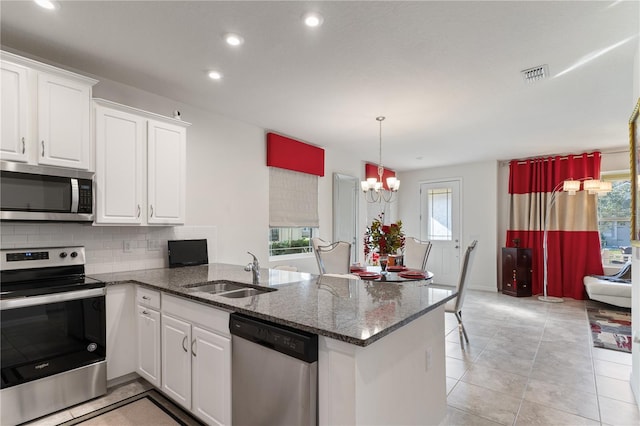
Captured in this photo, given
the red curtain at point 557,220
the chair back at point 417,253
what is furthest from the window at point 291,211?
the red curtain at point 557,220

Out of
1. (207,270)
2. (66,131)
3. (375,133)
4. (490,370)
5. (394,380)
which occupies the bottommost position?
(490,370)

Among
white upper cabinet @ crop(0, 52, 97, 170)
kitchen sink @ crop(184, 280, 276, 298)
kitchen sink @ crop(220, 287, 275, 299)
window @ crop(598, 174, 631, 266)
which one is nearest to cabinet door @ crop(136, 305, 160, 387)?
kitchen sink @ crop(184, 280, 276, 298)

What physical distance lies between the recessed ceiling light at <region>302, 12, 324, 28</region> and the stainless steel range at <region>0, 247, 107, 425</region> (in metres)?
2.39

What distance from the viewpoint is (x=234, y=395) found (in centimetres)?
176

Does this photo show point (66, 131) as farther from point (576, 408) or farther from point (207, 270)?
point (576, 408)

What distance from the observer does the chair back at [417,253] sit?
464 centimetres

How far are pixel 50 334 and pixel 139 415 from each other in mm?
822

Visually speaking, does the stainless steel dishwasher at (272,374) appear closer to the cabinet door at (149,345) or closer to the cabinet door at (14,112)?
the cabinet door at (149,345)

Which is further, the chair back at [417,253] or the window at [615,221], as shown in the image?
the window at [615,221]

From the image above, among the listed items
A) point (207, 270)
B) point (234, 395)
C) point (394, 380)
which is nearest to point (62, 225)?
point (207, 270)

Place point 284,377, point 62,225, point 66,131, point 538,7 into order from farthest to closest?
1. point 62,225
2. point 66,131
3. point 538,7
4. point 284,377

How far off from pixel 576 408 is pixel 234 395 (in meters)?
2.48

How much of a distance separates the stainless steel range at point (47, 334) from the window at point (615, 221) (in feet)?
25.1

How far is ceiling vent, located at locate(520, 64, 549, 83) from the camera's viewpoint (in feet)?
9.00
